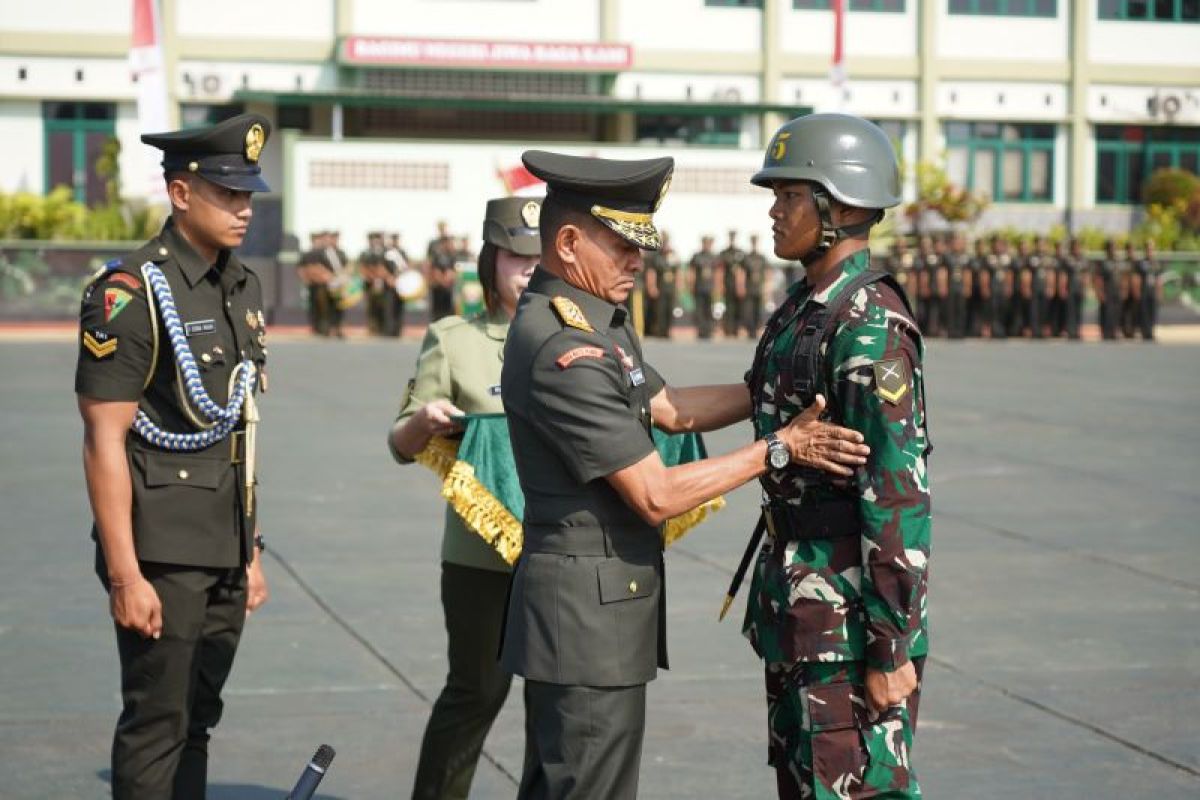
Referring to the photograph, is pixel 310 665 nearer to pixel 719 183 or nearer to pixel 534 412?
pixel 534 412

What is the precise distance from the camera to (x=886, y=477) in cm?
417

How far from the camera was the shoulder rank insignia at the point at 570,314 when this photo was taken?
4.20m

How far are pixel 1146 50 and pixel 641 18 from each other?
47.8 feet

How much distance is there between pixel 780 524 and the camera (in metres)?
4.41

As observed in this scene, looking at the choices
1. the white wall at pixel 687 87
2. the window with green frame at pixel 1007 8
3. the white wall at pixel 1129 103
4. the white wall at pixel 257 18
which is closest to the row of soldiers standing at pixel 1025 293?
the white wall at pixel 687 87

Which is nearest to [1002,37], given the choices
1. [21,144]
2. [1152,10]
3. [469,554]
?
[1152,10]

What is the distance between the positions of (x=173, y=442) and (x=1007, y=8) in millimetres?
49457

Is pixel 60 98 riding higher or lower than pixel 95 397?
higher

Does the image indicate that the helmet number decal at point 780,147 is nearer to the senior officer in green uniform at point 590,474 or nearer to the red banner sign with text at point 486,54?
the senior officer in green uniform at point 590,474

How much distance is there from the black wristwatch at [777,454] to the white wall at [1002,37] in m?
48.4

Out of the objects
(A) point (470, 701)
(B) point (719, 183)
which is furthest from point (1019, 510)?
(B) point (719, 183)

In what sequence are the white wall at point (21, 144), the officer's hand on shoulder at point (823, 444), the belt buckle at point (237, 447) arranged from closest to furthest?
1. the officer's hand on shoulder at point (823, 444)
2. the belt buckle at point (237, 447)
3. the white wall at point (21, 144)

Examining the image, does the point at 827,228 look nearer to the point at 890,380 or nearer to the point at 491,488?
the point at 890,380

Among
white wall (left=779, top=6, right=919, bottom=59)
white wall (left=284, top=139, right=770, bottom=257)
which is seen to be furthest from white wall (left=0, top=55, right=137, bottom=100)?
white wall (left=779, top=6, right=919, bottom=59)
